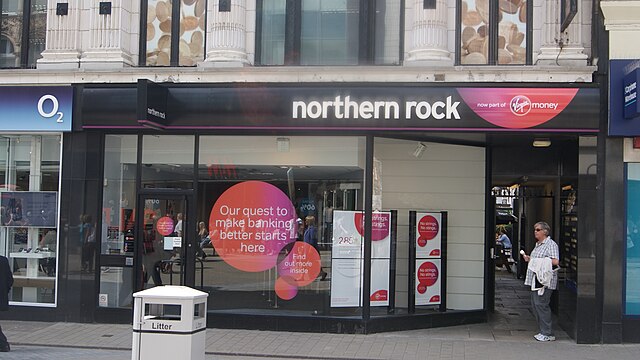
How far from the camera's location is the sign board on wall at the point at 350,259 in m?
11.3

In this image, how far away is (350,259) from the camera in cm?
1140

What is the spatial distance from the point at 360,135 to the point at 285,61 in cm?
190

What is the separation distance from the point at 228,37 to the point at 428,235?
4.99m

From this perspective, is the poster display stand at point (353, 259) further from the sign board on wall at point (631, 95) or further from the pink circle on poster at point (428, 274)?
the sign board on wall at point (631, 95)

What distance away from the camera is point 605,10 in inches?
Result: 413

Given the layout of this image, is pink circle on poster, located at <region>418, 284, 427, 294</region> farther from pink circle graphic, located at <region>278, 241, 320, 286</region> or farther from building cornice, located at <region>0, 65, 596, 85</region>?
building cornice, located at <region>0, 65, 596, 85</region>

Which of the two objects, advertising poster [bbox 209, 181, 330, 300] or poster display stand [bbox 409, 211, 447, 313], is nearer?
advertising poster [bbox 209, 181, 330, 300]

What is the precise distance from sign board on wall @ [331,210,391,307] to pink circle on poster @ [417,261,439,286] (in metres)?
1.01

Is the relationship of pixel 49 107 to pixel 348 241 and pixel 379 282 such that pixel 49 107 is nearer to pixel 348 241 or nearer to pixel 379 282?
pixel 348 241

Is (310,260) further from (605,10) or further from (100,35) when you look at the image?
(605,10)

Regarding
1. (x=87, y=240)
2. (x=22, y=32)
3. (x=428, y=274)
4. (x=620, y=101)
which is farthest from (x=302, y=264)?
(x=22, y=32)

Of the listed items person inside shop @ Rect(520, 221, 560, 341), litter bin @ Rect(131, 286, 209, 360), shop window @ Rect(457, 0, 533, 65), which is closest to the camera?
litter bin @ Rect(131, 286, 209, 360)

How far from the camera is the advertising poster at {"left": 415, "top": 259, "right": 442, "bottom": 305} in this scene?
12.1m

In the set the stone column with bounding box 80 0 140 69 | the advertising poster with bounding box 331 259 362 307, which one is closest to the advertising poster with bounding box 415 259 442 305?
the advertising poster with bounding box 331 259 362 307
